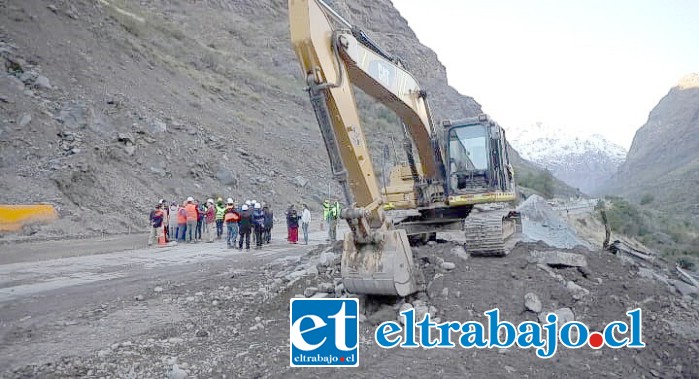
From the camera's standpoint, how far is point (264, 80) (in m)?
44.3

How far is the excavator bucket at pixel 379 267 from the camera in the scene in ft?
22.2

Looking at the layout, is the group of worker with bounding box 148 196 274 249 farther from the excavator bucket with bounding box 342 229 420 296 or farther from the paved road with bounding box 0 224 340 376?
the excavator bucket with bounding box 342 229 420 296

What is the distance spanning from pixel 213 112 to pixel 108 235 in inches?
Answer: 591

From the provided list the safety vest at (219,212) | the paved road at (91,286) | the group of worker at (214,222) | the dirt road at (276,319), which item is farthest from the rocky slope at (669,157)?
the dirt road at (276,319)

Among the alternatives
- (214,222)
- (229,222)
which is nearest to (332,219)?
(229,222)

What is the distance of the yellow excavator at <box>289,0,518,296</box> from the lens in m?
6.77

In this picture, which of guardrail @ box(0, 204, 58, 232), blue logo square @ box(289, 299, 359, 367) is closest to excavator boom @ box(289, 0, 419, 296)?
blue logo square @ box(289, 299, 359, 367)

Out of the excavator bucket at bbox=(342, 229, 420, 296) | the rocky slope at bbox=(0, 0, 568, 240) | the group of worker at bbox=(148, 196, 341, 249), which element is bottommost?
the excavator bucket at bbox=(342, 229, 420, 296)

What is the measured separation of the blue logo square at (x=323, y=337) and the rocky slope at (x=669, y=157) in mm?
67423

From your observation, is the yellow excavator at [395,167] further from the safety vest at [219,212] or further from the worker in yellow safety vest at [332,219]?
the safety vest at [219,212]

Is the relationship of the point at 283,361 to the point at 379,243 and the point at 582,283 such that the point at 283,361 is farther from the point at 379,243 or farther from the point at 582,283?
the point at 582,283

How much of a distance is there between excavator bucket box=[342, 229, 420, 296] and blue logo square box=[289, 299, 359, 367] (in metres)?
0.42

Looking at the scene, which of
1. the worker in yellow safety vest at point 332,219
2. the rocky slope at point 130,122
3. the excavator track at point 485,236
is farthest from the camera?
Answer: the rocky slope at point 130,122

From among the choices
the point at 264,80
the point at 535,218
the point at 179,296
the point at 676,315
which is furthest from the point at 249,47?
the point at 676,315
